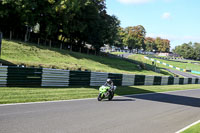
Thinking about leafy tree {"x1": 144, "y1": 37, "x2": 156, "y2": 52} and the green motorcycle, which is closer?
the green motorcycle

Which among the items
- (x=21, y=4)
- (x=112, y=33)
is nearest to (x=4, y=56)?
(x=21, y=4)

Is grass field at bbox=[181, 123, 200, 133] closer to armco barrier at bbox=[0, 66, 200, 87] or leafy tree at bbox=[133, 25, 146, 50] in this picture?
armco barrier at bbox=[0, 66, 200, 87]

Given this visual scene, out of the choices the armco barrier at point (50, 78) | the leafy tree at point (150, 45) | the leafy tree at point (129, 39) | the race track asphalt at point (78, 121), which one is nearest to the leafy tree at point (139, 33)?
the leafy tree at point (129, 39)

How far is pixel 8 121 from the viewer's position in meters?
6.77

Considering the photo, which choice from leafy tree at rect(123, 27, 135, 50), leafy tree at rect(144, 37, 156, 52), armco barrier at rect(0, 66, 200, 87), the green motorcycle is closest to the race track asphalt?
the green motorcycle

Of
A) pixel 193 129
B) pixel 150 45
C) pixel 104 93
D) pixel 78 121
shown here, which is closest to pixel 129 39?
pixel 150 45

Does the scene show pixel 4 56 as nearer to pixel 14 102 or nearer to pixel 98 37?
pixel 14 102

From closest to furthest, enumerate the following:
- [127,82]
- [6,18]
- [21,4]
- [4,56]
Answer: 1. [127,82]
2. [4,56]
3. [21,4]
4. [6,18]

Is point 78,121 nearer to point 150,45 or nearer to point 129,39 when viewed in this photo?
point 129,39

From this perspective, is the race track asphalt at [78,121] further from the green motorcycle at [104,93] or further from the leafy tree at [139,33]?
the leafy tree at [139,33]

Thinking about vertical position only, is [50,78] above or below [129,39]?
below

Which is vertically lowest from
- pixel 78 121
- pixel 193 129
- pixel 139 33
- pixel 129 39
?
pixel 193 129

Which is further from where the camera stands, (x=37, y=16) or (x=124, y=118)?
(x=37, y=16)

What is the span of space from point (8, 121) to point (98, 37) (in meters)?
41.7
